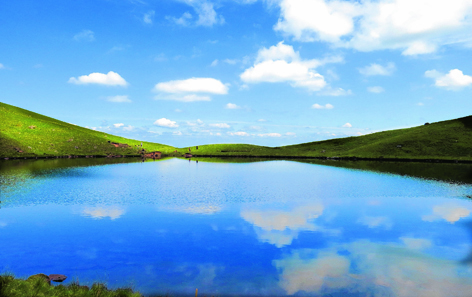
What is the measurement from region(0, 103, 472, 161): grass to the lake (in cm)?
10386

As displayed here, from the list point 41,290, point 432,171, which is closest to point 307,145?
point 432,171

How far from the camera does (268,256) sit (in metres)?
21.0

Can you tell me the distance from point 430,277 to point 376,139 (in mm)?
176037

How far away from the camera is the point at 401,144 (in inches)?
5930

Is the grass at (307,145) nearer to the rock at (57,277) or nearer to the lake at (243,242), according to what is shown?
the lake at (243,242)

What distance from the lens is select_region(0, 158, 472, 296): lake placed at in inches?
675

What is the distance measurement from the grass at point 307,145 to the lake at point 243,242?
4089 inches

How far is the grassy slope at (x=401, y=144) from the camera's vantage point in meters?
137

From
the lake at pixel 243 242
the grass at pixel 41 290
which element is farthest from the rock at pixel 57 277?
the grass at pixel 41 290

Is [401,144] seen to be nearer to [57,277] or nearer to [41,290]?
[57,277]

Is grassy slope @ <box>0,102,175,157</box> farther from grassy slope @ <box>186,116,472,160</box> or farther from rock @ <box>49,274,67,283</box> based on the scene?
rock @ <box>49,274,67,283</box>

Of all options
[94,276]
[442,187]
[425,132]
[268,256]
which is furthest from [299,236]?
[425,132]

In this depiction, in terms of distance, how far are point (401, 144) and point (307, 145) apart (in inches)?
2271

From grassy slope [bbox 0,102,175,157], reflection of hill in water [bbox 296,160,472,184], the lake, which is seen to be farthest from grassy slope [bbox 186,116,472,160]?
the lake
